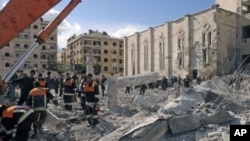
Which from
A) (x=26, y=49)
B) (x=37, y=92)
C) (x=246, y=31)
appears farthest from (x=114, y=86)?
(x=26, y=49)

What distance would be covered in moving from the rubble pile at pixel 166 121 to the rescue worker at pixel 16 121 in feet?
7.35

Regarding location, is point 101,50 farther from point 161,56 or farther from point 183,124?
point 183,124

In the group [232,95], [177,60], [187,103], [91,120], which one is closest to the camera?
[91,120]

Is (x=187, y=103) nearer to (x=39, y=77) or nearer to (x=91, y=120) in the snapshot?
(x=91, y=120)

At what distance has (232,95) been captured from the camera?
11961 mm

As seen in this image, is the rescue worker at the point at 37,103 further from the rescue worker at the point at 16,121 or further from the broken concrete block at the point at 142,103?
the broken concrete block at the point at 142,103

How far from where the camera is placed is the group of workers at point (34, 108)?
5594mm

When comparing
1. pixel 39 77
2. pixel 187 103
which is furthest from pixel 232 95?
pixel 39 77

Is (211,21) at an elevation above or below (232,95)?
above

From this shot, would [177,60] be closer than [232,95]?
No

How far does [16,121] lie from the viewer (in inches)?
223

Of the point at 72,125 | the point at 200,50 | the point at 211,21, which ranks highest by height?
the point at 211,21

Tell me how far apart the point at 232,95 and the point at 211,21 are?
22.5 meters

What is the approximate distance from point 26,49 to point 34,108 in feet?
167
